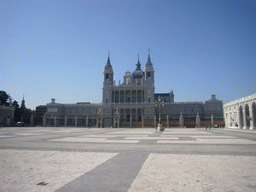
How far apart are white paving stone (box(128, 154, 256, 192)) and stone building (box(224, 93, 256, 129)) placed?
120ft

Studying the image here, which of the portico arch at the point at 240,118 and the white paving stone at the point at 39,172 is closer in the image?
the white paving stone at the point at 39,172


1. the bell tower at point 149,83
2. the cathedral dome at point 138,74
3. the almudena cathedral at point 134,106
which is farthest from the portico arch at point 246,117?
the cathedral dome at point 138,74

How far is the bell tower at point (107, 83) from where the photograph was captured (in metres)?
74.2

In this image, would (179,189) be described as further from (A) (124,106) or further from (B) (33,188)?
(A) (124,106)

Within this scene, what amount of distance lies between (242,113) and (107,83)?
159 ft

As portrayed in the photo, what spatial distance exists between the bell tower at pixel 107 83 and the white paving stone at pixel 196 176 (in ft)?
222

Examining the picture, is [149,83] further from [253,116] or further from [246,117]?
[253,116]

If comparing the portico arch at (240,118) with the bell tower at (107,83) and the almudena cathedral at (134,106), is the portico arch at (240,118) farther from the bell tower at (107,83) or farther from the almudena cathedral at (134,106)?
the bell tower at (107,83)

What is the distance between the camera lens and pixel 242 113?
1725 inches

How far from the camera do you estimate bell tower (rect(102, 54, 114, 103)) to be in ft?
243

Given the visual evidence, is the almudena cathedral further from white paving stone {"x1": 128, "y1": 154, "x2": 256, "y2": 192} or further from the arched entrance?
white paving stone {"x1": 128, "y1": 154, "x2": 256, "y2": 192}

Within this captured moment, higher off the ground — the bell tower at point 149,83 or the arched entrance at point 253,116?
the bell tower at point 149,83

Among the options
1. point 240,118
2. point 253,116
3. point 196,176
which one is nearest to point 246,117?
point 240,118

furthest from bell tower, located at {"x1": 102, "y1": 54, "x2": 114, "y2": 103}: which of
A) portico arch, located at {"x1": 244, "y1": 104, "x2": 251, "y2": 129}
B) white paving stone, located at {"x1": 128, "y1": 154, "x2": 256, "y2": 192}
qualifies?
white paving stone, located at {"x1": 128, "y1": 154, "x2": 256, "y2": 192}
